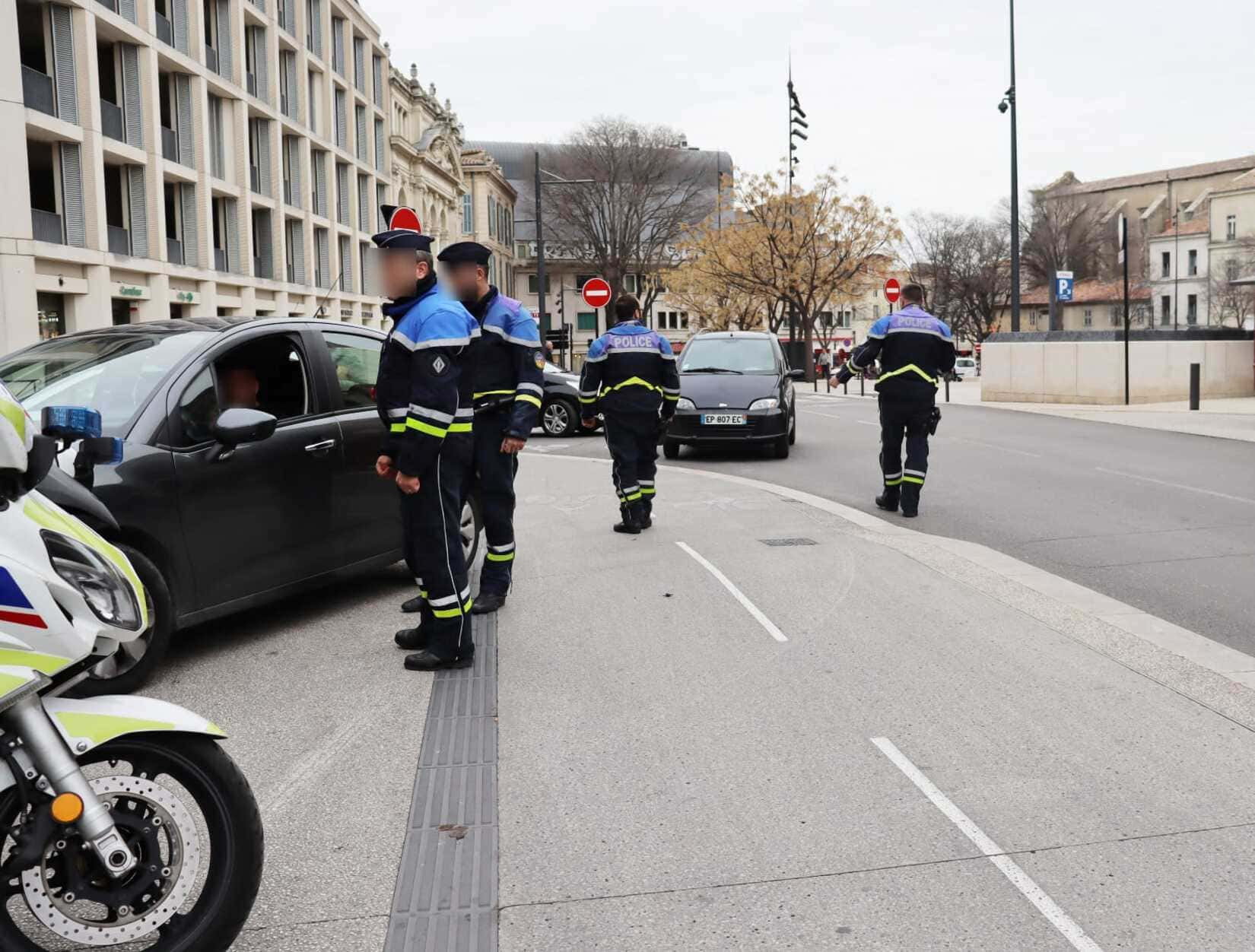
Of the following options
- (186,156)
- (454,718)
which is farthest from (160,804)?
(186,156)

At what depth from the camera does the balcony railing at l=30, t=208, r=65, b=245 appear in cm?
2850

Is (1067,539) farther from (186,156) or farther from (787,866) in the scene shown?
(186,156)

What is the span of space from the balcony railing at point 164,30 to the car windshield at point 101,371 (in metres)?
31.8

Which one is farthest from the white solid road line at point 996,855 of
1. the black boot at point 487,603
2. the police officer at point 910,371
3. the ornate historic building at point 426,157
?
the ornate historic building at point 426,157

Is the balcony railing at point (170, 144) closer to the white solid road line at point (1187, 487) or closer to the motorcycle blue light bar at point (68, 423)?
the white solid road line at point (1187, 487)

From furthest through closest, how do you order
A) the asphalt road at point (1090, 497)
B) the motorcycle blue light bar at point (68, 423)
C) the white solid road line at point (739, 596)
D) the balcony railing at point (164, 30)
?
the balcony railing at point (164, 30) < the asphalt road at point (1090, 497) < the white solid road line at point (739, 596) < the motorcycle blue light bar at point (68, 423)

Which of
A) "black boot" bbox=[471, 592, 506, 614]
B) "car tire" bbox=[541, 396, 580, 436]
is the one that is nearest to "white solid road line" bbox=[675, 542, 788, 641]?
"black boot" bbox=[471, 592, 506, 614]

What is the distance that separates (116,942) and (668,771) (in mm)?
2154

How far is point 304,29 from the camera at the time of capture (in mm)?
47969

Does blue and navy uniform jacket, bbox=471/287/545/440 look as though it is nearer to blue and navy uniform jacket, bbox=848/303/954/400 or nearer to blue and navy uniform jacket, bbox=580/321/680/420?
blue and navy uniform jacket, bbox=580/321/680/420

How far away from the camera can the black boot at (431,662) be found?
6035mm

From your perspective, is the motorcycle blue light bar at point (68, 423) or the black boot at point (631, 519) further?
the black boot at point (631, 519)

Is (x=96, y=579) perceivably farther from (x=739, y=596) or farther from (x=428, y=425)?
(x=739, y=596)

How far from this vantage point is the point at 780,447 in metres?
17.4
